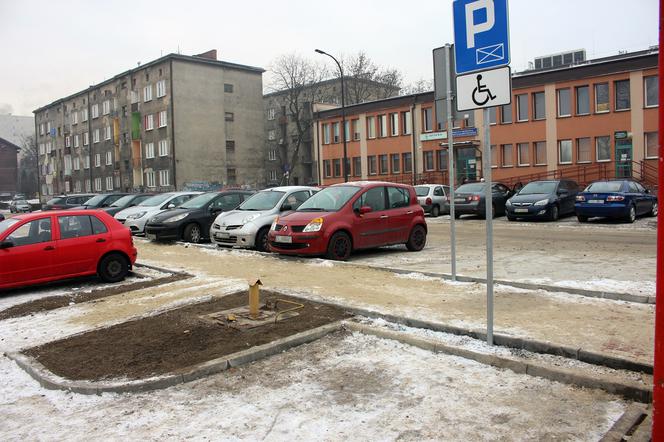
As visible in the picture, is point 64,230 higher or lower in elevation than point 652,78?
lower

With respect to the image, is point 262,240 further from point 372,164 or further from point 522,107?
point 372,164

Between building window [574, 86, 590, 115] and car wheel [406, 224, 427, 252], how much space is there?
27972mm

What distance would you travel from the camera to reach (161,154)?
Answer: 54406 millimetres

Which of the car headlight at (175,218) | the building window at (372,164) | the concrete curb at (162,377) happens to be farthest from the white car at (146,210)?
the building window at (372,164)

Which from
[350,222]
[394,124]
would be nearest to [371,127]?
[394,124]

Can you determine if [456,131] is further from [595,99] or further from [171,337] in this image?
[171,337]

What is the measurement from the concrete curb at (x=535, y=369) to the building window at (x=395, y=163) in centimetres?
4258

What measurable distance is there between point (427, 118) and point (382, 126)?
192 inches

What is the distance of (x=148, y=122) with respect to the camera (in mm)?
56000

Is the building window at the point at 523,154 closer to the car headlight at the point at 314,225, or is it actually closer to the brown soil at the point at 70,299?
the car headlight at the point at 314,225

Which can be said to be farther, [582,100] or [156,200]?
[582,100]

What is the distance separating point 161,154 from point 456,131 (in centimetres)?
2811

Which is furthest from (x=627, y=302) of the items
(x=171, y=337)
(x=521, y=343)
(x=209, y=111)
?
→ (x=209, y=111)

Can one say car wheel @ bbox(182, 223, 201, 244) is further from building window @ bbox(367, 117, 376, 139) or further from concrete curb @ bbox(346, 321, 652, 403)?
building window @ bbox(367, 117, 376, 139)
